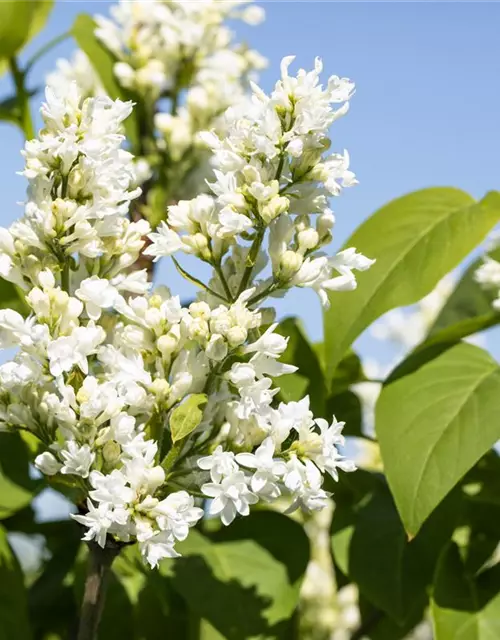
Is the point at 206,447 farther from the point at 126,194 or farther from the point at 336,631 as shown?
the point at 336,631

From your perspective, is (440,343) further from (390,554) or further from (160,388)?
(160,388)

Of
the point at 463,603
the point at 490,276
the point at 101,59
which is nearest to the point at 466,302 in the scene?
the point at 490,276

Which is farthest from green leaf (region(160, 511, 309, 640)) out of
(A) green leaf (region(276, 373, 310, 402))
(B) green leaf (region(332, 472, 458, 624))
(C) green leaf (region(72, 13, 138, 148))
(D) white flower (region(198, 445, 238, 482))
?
(C) green leaf (region(72, 13, 138, 148))

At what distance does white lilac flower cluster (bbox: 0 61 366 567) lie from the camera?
1.74ft

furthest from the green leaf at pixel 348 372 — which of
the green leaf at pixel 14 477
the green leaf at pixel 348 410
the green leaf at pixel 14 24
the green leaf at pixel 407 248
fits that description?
the green leaf at pixel 14 24

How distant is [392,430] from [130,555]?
0.22m

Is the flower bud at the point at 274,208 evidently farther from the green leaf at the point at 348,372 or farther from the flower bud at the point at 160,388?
the green leaf at the point at 348,372

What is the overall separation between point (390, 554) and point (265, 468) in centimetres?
33

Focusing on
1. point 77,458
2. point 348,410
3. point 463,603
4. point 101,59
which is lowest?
point 463,603

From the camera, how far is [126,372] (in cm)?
55

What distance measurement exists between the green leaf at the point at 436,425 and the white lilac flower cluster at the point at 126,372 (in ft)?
0.36

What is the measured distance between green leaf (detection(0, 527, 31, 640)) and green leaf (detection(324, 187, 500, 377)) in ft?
0.99

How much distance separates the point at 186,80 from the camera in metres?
1.24

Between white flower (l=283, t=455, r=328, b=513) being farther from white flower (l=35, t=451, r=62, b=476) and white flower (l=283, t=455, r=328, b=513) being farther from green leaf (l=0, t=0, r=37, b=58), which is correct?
A: green leaf (l=0, t=0, r=37, b=58)
